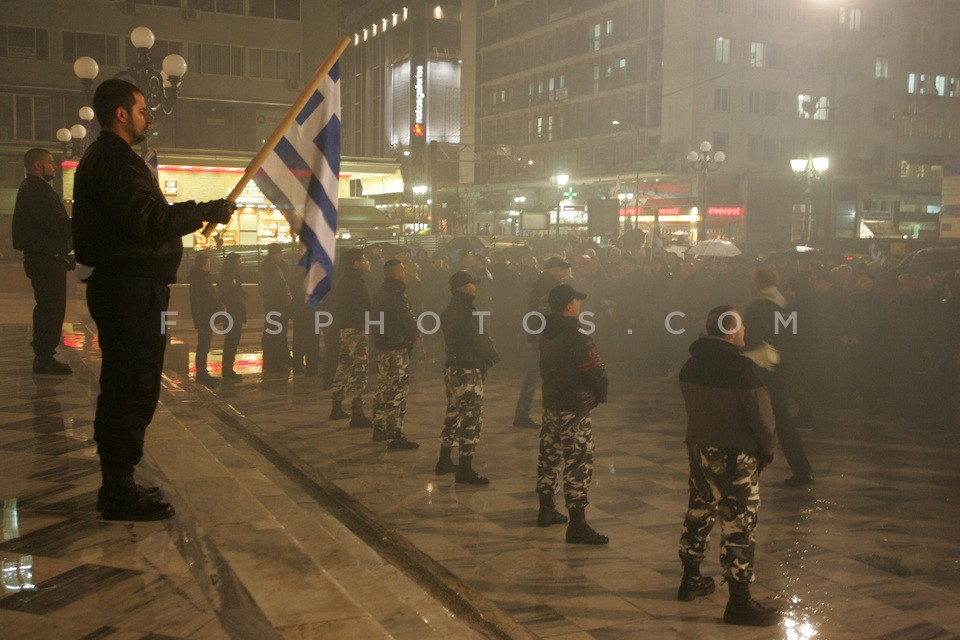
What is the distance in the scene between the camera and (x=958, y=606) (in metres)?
5.66

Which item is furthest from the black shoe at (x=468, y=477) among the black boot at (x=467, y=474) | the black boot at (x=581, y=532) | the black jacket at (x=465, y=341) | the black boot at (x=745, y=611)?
the black boot at (x=745, y=611)

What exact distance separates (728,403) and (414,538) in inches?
103

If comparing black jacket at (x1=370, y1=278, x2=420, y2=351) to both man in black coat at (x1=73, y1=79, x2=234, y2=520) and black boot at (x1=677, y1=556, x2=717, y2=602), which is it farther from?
man in black coat at (x1=73, y1=79, x2=234, y2=520)

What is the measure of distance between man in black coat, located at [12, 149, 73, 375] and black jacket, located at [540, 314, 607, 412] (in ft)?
13.8

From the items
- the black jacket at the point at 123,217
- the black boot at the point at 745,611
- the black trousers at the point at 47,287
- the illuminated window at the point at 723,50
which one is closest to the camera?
the black jacket at the point at 123,217

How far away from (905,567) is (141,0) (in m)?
45.2

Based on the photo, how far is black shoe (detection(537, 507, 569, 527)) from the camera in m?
7.32

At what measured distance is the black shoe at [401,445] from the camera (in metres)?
10.1

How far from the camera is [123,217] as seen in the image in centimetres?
396

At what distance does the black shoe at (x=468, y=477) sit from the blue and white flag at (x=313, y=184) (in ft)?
10.8

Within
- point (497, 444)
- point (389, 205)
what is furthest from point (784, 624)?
point (389, 205)

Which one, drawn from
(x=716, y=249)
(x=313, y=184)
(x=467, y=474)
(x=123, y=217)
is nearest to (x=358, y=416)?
(x=467, y=474)

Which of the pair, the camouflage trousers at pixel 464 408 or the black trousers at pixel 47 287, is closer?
the black trousers at pixel 47 287

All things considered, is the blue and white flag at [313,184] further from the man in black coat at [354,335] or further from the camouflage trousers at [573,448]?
the man in black coat at [354,335]
